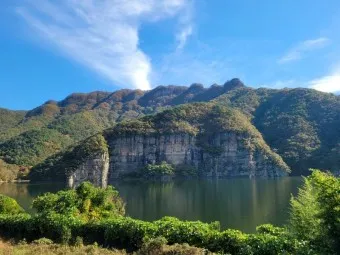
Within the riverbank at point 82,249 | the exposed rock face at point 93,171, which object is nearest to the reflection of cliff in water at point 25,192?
the riverbank at point 82,249

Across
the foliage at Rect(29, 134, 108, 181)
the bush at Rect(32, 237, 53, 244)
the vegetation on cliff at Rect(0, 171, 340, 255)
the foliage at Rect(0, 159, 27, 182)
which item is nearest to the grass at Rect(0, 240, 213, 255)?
the bush at Rect(32, 237, 53, 244)

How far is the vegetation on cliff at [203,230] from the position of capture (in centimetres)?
1473

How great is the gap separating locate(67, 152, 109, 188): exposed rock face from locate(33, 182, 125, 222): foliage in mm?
138459

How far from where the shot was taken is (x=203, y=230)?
2169 cm

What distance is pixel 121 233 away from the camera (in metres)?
23.7

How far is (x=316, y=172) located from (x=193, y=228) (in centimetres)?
862

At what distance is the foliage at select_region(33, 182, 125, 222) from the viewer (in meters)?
30.8

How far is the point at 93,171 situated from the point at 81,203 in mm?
152059

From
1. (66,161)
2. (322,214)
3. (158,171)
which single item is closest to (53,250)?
(322,214)

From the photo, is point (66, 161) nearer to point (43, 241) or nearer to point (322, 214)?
point (43, 241)

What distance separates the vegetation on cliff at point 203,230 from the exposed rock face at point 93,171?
476ft

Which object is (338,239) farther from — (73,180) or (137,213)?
(73,180)

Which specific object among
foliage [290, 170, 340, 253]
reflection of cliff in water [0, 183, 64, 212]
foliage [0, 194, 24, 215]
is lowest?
reflection of cliff in water [0, 183, 64, 212]

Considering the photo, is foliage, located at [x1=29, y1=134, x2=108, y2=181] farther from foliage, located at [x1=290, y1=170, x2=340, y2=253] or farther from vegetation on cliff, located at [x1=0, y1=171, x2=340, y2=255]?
foliage, located at [x1=290, y1=170, x2=340, y2=253]
